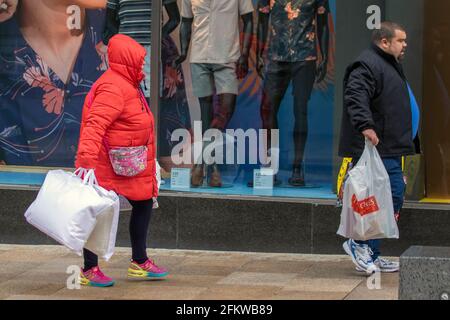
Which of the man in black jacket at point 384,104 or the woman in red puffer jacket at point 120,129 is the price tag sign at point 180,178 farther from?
the man in black jacket at point 384,104

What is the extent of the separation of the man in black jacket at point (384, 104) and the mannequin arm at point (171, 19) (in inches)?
89.1

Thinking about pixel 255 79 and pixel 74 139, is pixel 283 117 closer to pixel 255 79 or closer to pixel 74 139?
pixel 255 79

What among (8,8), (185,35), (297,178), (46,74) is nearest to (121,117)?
(185,35)

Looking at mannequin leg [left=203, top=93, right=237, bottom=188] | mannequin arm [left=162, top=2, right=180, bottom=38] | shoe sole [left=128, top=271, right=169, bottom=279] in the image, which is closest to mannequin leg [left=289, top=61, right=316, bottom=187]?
mannequin leg [left=203, top=93, right=237, bottom=188]

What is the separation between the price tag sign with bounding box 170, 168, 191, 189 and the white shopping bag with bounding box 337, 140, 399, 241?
2.26m

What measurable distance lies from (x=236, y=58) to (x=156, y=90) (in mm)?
782

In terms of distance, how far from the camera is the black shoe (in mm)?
9414

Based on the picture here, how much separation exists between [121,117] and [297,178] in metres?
2.41

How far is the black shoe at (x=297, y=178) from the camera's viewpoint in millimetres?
9414

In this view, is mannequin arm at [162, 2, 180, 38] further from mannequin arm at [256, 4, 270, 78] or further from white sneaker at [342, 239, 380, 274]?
white sneaker at [342, 239, 380, 274]

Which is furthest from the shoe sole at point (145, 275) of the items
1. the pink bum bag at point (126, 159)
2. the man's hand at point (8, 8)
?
the man's hand at point (8, 8)
